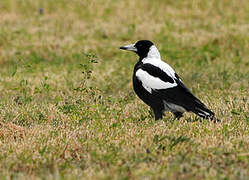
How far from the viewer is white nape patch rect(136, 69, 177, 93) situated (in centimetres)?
623

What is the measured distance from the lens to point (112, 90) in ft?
31.7

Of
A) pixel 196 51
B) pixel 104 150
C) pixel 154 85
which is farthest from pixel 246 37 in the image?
pixel 104 150

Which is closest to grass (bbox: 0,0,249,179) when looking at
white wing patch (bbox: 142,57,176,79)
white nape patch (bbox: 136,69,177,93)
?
white nape patch (bbox: 136,69,177,93)

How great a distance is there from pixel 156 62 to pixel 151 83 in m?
0.45

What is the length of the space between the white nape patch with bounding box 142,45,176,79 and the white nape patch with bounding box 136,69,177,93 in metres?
0.14

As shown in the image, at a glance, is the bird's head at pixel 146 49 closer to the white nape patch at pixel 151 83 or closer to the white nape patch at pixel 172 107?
the white nape patch at pixel 151 83

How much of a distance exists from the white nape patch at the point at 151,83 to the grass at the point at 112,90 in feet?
1.42

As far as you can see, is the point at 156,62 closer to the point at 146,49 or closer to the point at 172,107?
the point at 146,49

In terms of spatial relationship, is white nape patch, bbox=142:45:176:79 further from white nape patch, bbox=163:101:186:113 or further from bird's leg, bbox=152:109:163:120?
bird's leg, bbox=152:109:163:120

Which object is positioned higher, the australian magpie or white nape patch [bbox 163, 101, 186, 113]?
the australian magpie

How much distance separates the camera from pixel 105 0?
55.6 ft

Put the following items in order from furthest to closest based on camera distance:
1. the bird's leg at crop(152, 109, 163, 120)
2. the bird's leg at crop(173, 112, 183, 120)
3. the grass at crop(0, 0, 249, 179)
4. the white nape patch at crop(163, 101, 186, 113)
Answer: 1. the bird's leg at crop(173, 112, 183, 120)
2. the bird's leg at crop(152, 109, 163, 120)
3. the white nape patch at crop(163, 101, 186, 113)
4. the grass at crop(0, 0, 249, 179)

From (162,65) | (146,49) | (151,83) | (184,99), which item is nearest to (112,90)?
(146,49)

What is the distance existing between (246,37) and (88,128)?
26.1 feet
